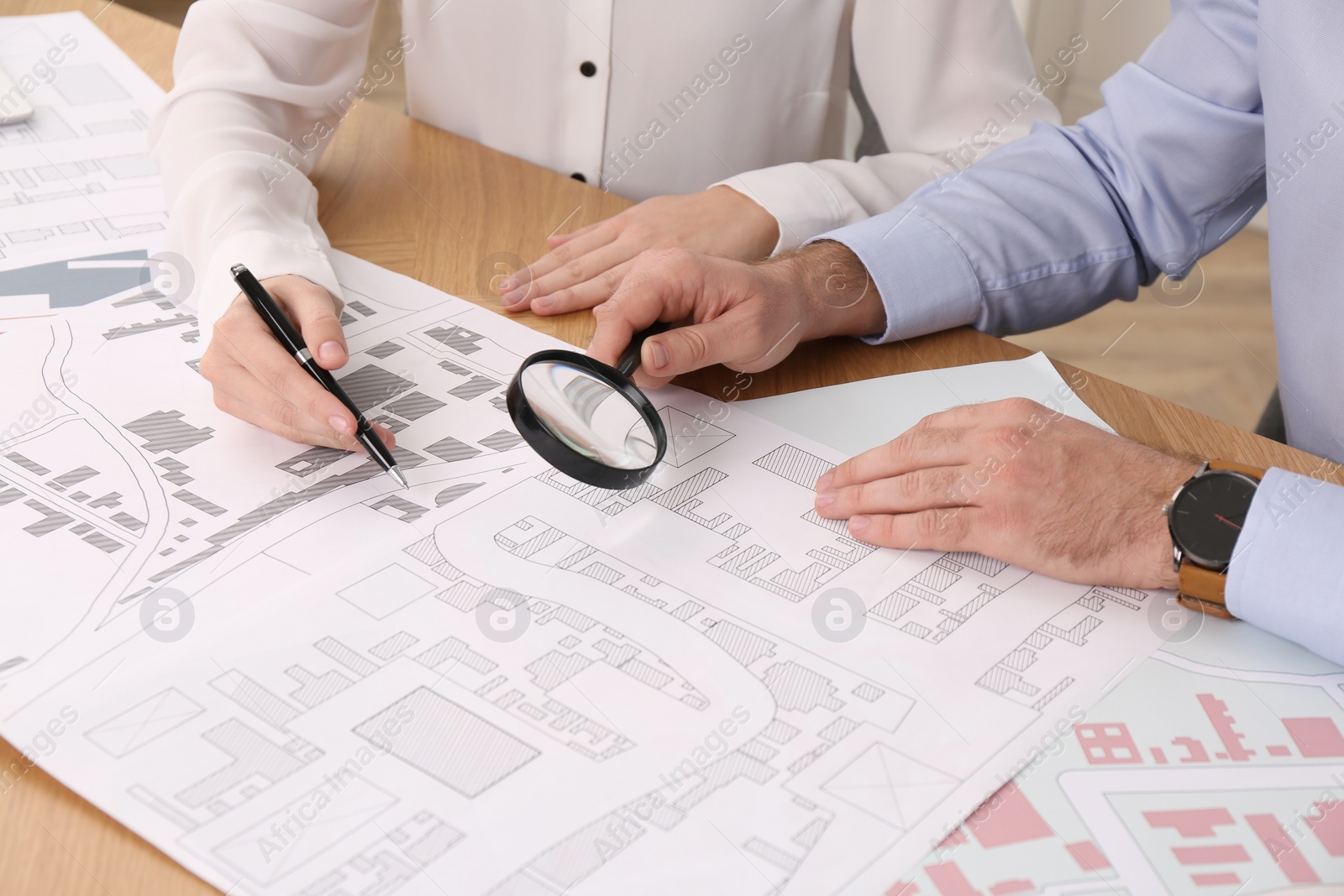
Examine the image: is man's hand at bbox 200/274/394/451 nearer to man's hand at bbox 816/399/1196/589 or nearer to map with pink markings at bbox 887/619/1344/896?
man's hand at bbox 816/399/1196/589

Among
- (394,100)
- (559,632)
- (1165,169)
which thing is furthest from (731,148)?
(394,100)

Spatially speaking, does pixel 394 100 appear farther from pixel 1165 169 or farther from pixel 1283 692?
pixel 1283 692

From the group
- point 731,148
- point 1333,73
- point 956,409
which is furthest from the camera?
point 731,148

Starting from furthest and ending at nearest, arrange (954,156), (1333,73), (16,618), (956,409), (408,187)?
(954,156) → (408,187) → (1333,73) → (956,409) → (16,618)

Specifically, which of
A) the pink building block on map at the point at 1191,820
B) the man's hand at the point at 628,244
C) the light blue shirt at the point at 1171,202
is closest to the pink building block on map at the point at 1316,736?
the pink building block on map at the point at 1191,820

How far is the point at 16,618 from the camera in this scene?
798 mm

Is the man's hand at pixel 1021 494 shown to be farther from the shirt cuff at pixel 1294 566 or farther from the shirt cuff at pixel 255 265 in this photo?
the shirt cuff at pixel 255 265

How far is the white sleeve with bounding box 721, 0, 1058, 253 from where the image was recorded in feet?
4.79

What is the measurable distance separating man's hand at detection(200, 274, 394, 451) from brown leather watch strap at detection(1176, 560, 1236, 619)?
72cm

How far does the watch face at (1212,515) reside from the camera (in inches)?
34.0

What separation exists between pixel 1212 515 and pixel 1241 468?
7 cm

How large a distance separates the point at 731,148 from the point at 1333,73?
34.7 inches

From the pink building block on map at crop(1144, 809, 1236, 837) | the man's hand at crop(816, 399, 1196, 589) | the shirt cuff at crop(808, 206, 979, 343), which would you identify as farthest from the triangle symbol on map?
the pink building block on map at crop(1144, 809, 1236, 837)

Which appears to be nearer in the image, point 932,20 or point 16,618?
point 16,618
